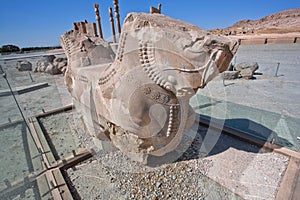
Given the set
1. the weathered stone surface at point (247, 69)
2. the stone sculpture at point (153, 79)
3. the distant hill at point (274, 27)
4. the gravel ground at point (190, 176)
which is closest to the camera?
the stone sculpture at point (153, 79)

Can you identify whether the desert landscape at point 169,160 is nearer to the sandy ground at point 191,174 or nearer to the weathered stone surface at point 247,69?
the sandy ground at point 191,174

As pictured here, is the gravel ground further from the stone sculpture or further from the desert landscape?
the stone sculpture

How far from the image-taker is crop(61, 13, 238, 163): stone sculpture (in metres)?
1.04

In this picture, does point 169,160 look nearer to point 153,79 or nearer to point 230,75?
point 153,79

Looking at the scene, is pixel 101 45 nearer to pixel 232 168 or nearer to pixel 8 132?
pixel 8 132

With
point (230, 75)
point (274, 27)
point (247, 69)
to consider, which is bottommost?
point (230, 75)

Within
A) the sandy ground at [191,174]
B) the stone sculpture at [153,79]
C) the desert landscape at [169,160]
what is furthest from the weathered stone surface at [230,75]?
the stone sculpture at [153,79]

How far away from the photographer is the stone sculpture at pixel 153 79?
104 centimetres

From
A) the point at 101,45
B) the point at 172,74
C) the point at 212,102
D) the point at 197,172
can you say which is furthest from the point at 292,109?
the point at 101,45

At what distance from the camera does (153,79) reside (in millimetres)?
1152

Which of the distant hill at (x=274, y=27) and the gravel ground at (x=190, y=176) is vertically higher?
the distant hill at (x=274, y=27)

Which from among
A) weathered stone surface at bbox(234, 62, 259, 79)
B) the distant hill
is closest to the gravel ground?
weathered stone surface at bbox(234, 62, 259, 79)

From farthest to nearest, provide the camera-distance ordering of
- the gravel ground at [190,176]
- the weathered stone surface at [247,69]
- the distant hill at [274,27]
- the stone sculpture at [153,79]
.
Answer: the distant hill at [274,27]
the weathered stone surface at [247,69]
the gravel ground at [190,176]
the stone sculpture at [153,79]

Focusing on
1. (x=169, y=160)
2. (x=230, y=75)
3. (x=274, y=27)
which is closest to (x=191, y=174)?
(x=169, y=160)
